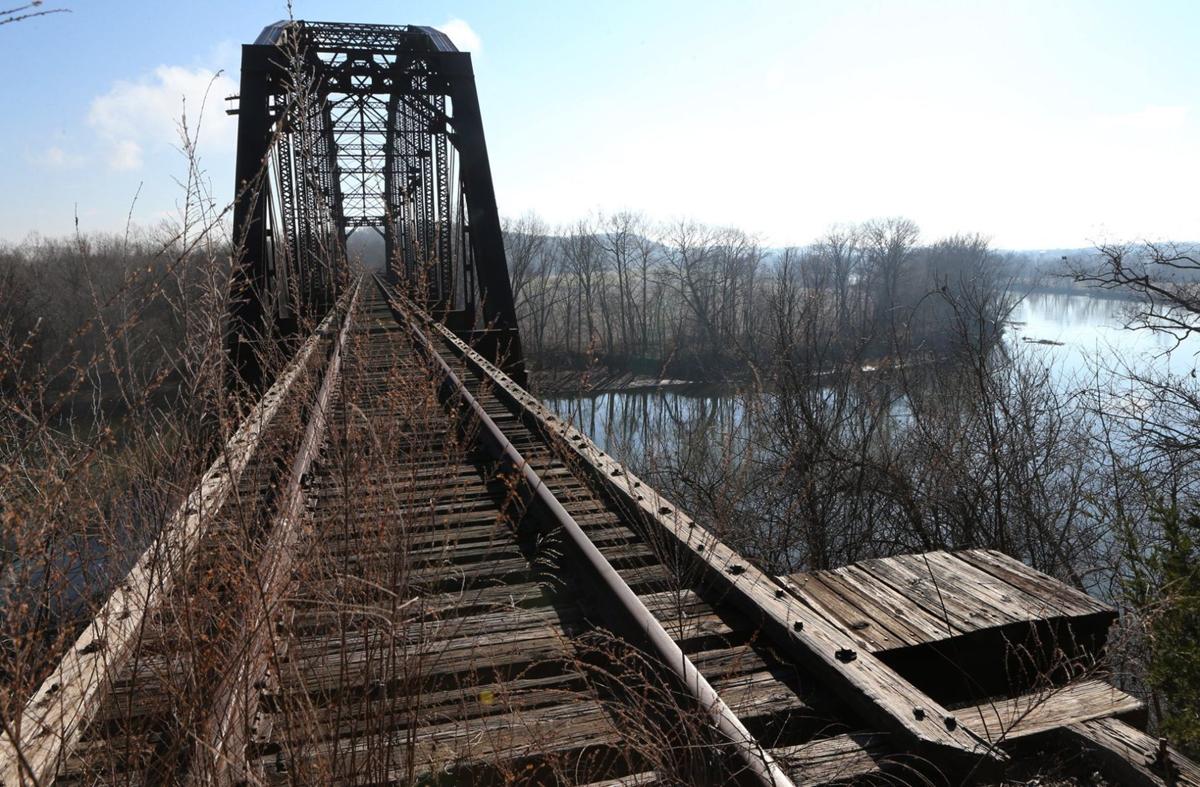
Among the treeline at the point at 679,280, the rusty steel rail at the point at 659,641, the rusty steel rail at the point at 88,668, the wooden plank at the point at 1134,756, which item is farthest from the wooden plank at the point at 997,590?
the treeline at the point at 679,280

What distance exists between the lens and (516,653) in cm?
292

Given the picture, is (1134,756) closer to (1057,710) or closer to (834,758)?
(1057,710)

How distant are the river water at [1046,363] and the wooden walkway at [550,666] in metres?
2.43

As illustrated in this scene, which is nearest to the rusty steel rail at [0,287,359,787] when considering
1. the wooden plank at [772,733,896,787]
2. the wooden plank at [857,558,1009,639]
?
the wooden plank at [772,733,896,787]

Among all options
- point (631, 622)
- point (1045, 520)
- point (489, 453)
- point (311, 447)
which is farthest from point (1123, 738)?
point (1045, 520)

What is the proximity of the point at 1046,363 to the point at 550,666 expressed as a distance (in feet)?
142

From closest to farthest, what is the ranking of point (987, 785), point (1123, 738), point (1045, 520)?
point (987, 785) → point (1123, 738) → point (1045, 520)

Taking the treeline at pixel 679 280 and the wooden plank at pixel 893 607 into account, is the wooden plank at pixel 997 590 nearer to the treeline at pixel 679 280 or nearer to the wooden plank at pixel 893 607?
the wooden plank at pixel 893 607

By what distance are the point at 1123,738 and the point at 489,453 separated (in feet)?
14.3

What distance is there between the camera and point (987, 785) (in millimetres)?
2074

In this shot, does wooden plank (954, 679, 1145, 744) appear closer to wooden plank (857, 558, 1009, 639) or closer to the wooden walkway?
the wooden walkway

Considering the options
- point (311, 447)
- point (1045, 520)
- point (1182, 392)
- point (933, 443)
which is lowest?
point (1045, 520)

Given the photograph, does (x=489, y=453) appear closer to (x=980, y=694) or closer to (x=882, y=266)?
(x=980, y=694)

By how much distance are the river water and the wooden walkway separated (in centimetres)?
243
